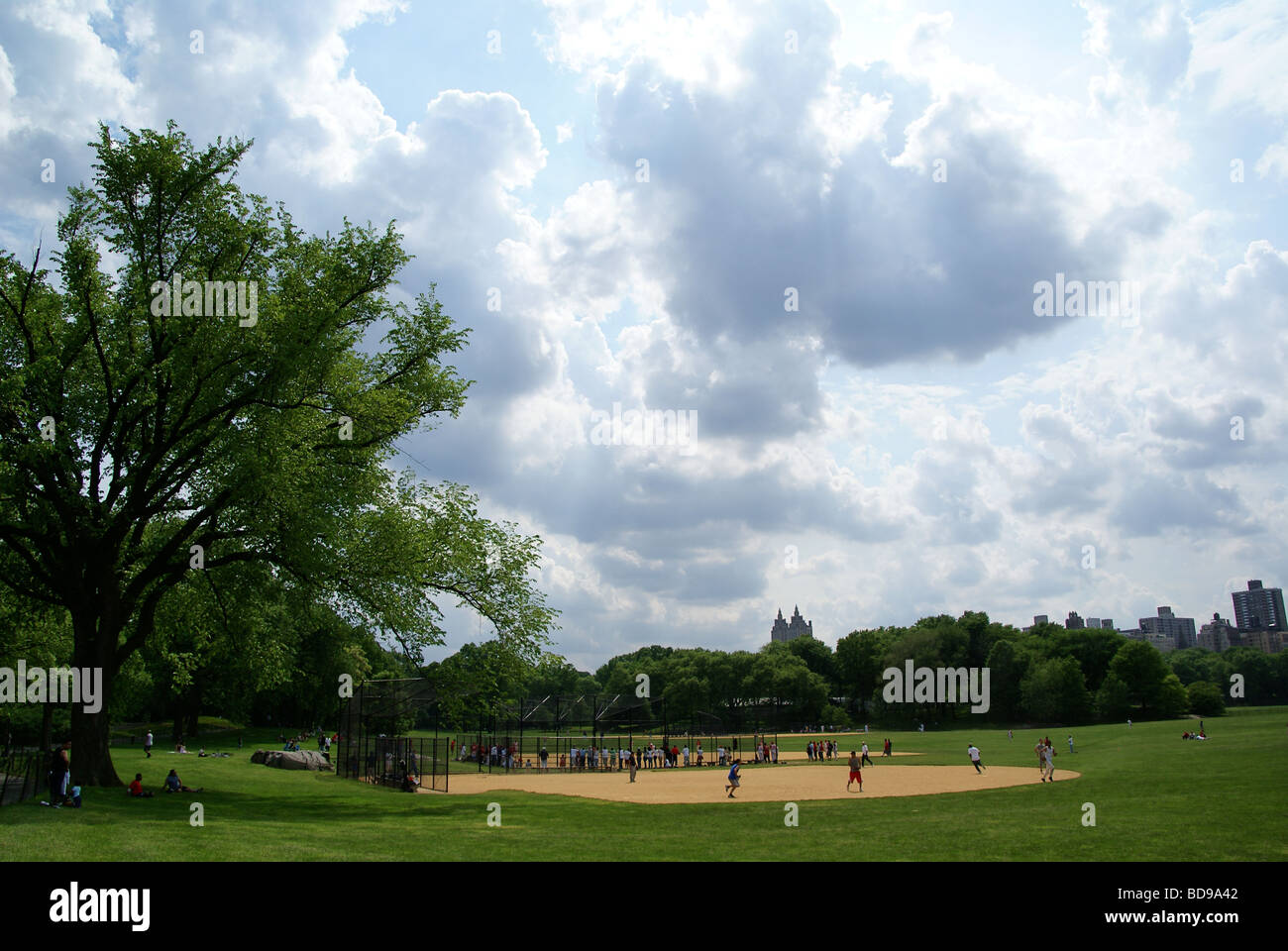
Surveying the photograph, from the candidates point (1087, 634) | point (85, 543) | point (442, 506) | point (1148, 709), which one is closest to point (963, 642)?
point (1087, 634)

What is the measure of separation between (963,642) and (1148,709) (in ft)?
85.0

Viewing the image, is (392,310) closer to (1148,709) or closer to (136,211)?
(136,211)

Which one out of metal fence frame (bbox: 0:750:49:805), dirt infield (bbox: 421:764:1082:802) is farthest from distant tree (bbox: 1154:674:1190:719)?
metal fence frame (bbox: 0:750:49:805)

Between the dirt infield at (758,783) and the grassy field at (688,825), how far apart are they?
121 inches

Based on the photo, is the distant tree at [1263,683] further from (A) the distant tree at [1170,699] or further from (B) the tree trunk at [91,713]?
(B) the tree trunk at [91,713]

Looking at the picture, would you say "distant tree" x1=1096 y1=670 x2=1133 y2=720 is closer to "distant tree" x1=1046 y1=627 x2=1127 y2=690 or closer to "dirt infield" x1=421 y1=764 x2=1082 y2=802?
"distant tree" x1=1046 y1=627 x2=1127 y2=690

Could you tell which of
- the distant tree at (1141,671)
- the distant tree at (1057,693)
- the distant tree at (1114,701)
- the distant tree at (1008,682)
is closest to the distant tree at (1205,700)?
the distant tree at (1141,671)

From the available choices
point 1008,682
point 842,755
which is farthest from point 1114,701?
point 842,755

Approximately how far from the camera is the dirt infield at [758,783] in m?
31.7

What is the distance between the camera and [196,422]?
2398 centimetres

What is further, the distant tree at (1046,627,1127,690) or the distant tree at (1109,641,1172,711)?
the distant tree at (1046,627,1127,690)

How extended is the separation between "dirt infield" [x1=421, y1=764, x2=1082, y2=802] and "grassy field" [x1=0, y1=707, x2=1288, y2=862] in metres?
3.07

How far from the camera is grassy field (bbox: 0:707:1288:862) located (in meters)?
14.6
